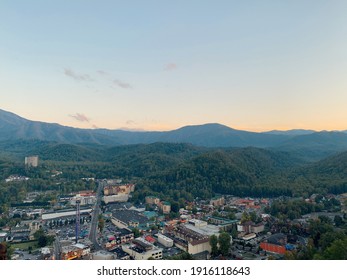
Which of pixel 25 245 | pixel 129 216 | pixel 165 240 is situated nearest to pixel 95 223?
pixel 129 216

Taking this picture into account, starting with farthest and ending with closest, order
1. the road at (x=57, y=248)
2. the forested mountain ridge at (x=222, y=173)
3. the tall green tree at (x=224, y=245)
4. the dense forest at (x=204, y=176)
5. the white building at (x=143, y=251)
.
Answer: the forested mountain ridge at (x=222, y=173) < the dense forest at (x=204, y=176) < the road at (x=57, y=248) < the tall green tree at (x=224, y=245) < the white building at (x=143, y=251)

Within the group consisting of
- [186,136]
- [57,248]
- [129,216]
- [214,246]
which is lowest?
[57,248]

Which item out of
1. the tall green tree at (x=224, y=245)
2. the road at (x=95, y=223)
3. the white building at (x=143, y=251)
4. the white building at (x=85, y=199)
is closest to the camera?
the white building at (x=143, y=251)

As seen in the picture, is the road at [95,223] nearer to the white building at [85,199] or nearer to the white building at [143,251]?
the white building at [85,199]

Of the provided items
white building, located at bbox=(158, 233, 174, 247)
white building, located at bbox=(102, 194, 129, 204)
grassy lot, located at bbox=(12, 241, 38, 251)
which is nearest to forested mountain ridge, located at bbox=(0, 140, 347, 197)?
white building, located at bbox=(102, 194, 129, 204)

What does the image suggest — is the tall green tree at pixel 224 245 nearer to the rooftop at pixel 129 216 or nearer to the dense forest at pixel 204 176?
the rooftop at pixel 129 216

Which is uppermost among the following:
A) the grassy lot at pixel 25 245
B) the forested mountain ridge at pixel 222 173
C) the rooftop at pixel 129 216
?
the forested mountain ridge at pixel 222 173

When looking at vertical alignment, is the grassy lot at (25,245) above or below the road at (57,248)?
below

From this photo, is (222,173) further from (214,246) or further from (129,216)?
(214,246)

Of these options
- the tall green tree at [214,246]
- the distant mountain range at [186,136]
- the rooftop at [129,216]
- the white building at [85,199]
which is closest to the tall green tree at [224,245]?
the tall green tree at [214,246]

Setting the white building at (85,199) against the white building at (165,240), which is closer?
the white building at (165,240)
